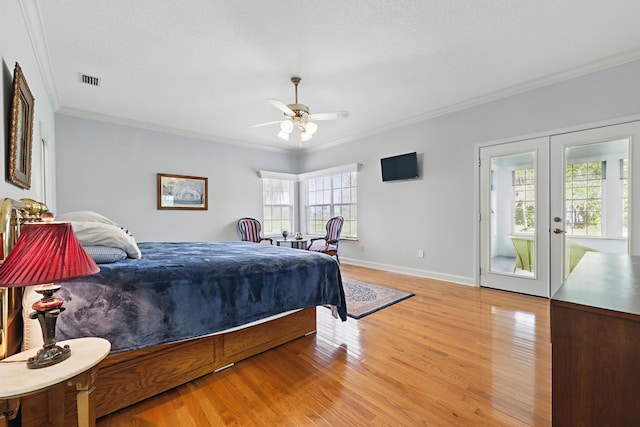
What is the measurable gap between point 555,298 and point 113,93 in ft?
15.4

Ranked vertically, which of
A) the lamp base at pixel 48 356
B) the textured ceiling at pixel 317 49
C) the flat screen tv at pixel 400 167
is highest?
the textured ceiling at pixel 317 49

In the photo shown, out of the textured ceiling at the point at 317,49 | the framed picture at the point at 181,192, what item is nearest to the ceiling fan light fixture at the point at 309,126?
the textured ceiling at the point at 317,49

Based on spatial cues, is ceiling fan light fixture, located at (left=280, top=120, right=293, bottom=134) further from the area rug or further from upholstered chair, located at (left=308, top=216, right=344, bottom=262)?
upholstered chair, located at (left=308, top=216, right=344, bottom=262)

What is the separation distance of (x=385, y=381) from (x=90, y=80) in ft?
14.0

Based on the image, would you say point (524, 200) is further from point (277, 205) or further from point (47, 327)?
point (277, 205)

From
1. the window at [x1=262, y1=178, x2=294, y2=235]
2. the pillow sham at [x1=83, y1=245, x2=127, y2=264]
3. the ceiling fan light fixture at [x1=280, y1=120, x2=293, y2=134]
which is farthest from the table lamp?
the window at [x1=262, y1=178, x2=294, y2=235]

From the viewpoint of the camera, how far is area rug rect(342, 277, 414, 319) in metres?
3.07

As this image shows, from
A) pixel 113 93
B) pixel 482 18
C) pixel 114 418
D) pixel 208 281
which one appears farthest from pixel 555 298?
pixel 113 93

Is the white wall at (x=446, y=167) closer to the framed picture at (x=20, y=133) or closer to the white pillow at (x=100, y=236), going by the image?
the white pillow at (x=100, y=236)

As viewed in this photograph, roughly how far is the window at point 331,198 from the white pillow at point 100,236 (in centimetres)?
430

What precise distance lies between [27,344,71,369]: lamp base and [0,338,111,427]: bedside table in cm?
2

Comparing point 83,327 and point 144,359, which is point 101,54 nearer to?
point 83,327

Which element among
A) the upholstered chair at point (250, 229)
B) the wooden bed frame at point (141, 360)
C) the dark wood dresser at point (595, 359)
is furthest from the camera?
the upholstered chair at point (250, 229)

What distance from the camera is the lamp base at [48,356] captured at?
39.3 inches
